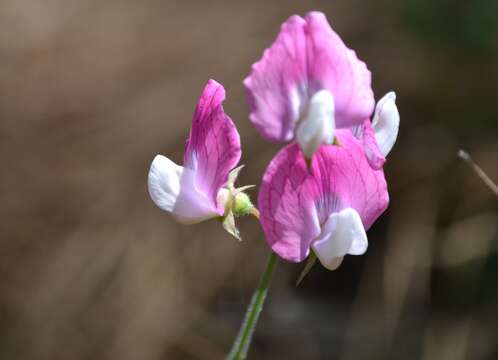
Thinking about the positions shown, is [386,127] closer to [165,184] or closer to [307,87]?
[307,87]

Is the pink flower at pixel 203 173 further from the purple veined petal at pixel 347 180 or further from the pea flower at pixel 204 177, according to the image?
the purple veined petal at pixel 347 180

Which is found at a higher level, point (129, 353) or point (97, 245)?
point (97, 245)

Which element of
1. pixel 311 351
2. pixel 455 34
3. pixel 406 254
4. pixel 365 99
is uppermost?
pixel 365 99

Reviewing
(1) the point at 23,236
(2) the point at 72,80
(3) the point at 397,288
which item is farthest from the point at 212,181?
(2) the point at 72,80

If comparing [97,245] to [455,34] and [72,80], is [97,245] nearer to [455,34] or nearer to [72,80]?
[72,80]

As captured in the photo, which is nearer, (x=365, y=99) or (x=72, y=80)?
(x=365, y=99)

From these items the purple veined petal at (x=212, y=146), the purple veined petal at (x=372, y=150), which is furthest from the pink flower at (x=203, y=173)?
the purple veined petal at (x=372, y=150)

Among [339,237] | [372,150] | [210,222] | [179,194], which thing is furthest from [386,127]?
[210,222]
